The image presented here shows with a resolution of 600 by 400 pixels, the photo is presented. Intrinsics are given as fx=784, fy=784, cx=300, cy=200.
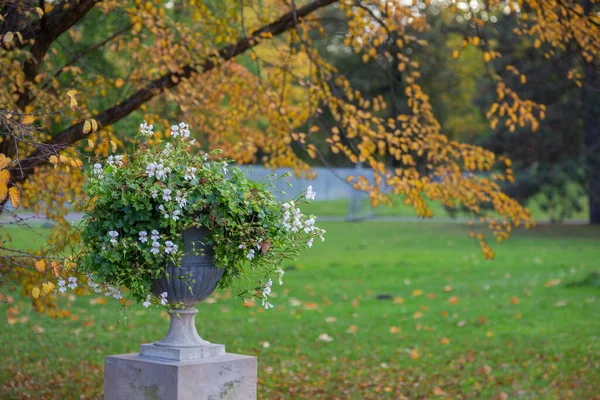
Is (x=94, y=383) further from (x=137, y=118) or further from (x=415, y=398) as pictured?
(x=137, y=118)

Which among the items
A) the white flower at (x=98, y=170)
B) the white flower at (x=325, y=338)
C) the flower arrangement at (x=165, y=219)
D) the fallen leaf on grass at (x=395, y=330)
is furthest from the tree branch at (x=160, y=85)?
the fallen leaf on grass at (x=395, y=330)

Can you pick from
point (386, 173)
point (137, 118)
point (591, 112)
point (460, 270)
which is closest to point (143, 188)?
point (386, 173)

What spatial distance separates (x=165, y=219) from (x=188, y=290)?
1.44 feet

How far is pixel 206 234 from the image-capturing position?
4105mm

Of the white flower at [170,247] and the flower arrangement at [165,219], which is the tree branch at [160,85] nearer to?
the flower arrangement at [165,219]

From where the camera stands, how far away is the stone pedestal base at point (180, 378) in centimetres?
395

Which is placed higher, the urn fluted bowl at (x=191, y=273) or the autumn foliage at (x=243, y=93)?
the autumn foliage at (x=243, y=93)

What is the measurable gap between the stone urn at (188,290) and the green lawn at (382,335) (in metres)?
0.26

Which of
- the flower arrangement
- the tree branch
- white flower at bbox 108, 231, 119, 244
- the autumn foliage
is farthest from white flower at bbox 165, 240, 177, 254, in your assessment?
the tree branch

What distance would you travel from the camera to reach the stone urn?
4.07 m

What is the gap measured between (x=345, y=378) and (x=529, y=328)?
321 centimetres

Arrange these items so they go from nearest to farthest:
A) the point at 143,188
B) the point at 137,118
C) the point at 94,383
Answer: the point at 143,188 < the point at 94,383 < the point at 137,118

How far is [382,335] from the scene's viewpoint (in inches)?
381

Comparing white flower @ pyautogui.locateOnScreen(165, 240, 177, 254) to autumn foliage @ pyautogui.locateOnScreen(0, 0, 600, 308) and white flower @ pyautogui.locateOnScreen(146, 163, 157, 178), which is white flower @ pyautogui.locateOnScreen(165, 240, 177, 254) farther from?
autumn foliage @ pyautogui.locateOnScreen(0, 0, 600, 308)
